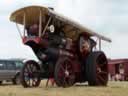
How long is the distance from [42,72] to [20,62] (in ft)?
36.1

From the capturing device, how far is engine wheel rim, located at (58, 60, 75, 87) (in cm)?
2005

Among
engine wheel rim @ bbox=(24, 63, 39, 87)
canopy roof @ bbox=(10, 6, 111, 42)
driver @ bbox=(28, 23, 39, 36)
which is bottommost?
engine wheel rim @ bbox=(24, 63, 39, 87)

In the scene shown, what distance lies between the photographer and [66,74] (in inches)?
803

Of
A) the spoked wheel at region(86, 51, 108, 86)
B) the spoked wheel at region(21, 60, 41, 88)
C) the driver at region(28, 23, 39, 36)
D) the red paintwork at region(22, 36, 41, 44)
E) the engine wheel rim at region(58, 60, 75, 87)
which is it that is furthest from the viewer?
the spoked wheel at region(86, 51, 108, 86)

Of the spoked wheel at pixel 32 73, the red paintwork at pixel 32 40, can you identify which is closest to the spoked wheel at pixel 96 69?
the spoked wheel at pixel 32 73

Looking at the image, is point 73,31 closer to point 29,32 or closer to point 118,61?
point 29,32

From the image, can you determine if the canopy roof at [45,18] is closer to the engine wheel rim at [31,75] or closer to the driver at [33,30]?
the driver at [33,30]

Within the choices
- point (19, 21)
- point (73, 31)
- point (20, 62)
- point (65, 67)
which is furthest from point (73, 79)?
point (20, 62)

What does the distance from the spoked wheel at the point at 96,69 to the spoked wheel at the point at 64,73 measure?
110cm

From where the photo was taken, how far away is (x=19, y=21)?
70.5 feet

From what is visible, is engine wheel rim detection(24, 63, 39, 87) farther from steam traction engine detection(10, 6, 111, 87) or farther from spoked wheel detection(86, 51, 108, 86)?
spoked wheel detection(86, 51, 108, 86)

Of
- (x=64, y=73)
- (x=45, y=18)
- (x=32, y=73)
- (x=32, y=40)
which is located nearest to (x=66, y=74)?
(x=64, y=73)

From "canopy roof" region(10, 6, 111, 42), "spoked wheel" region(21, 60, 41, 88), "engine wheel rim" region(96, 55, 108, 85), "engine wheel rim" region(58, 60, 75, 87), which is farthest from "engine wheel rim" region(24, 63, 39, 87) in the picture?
"engine wheel rim" region(96, 55, 108, 85)

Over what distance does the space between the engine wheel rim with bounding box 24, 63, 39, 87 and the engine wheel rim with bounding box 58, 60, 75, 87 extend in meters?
1.63
